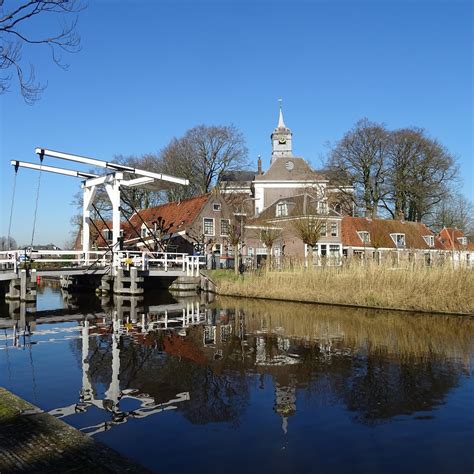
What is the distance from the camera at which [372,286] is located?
17.3 meters

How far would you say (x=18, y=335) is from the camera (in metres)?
12.2

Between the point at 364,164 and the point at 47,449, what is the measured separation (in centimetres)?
3686

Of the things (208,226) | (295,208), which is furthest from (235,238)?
(295,208)

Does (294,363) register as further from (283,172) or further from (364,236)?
(283,172)

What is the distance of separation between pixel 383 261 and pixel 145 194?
105 ft

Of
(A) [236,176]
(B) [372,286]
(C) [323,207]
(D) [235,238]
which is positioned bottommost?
(B) [372,286]

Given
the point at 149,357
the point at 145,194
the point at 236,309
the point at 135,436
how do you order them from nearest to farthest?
1. the point at 135,436
2. the point at 149,357
3. the point at 236,309
4. the point at 145,194

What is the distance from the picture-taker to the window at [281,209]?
39969 mm

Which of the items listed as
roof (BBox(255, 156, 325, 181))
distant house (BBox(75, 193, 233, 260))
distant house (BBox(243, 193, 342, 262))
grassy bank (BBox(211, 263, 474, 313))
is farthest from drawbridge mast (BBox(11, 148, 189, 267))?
roof (BBox(255, 156, 325, 181))

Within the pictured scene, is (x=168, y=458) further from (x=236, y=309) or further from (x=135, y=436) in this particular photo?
(x=236, y=309)

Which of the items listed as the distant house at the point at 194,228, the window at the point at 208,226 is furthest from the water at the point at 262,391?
the window at the point at 208,226

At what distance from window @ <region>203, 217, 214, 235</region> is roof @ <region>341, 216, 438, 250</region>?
10.2 meters

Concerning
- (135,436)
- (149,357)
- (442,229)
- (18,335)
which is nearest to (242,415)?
(135,436)

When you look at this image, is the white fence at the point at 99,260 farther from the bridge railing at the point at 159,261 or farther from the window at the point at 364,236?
the window at the point at 364,236
